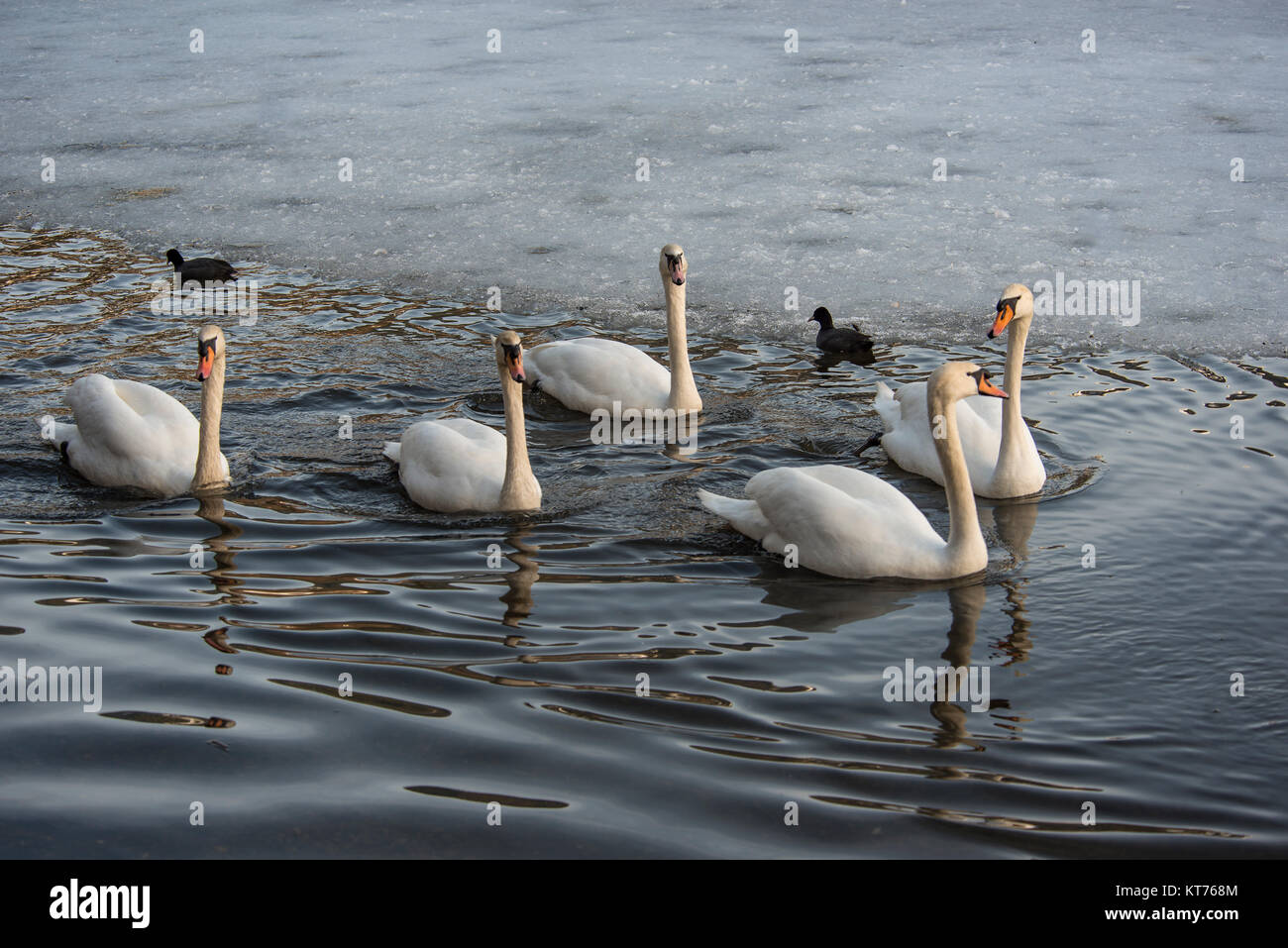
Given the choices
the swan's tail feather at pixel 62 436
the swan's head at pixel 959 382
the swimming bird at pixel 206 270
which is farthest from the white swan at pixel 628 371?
the swimming bird at pixel 206 270

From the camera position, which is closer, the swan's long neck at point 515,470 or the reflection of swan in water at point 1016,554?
the reflection of swan in water at point 1016,554

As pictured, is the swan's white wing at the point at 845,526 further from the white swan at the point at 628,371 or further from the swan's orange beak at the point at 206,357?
the swan's orange beak at the point at 206,357

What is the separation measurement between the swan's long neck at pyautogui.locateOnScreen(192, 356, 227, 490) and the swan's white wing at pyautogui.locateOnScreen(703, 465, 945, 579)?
2.75 metres

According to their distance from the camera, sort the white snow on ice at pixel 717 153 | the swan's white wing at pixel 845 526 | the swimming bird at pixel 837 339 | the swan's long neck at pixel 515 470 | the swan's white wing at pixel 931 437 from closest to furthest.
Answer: the swan's white wing at pixel 845 526 < the swan's long neck at pixel 515 470 < the swan's white wing at pixel 931 437 < the swimming bird at pixel 837 339 < the white snow on ice at pixel 717 153

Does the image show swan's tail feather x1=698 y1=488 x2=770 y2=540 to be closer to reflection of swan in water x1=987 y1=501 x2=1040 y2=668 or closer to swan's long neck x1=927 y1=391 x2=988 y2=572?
swan's long neck x1=927 y1=391 x2=988 y2=572

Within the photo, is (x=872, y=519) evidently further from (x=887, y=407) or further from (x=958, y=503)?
(x=887, y=407)

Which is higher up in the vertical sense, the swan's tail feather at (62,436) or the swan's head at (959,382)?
the swan's head at (959,382)

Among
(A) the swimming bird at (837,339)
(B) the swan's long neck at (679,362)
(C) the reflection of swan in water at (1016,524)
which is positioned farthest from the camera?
(A) the swimming bird at (837,339)

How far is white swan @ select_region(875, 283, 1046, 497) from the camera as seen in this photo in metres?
7.39

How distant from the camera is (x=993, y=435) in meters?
7.70

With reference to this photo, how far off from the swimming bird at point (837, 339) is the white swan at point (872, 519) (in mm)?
2934

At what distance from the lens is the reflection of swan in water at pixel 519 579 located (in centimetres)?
581

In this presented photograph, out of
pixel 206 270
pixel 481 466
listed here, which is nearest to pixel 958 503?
pixel 481 466

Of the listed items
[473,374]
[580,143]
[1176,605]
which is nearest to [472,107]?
[580,143]
